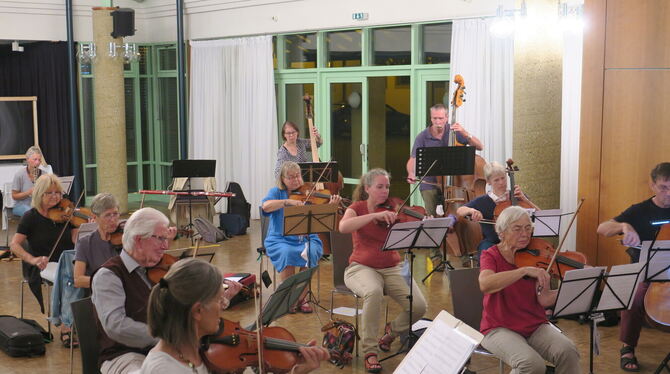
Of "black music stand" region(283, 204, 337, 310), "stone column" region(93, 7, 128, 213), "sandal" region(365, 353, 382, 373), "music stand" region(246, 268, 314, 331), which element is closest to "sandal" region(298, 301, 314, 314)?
"black music stand" region(283, 204, 337, 310)

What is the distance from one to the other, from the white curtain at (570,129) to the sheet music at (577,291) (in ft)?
12.3


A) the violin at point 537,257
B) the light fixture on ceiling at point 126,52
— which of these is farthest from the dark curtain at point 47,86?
the violin at point 537,257

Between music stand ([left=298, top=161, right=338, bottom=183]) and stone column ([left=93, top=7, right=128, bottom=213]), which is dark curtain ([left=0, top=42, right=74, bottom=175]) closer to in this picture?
stone column ([left=93, top=7, right=128, bottom=213])

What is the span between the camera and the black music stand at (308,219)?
19.9ft

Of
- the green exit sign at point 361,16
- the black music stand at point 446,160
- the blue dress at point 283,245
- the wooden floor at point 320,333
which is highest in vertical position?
the green exit sign at point 361,16

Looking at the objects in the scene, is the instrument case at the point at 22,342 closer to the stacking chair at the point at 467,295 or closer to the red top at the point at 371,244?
the red top at the point at 371,244

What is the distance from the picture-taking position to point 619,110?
673 cm

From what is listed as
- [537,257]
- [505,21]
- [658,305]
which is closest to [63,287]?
[537,257]

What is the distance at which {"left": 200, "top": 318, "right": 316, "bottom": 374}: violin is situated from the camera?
3.35 meters

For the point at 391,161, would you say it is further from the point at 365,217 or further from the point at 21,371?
the point at 21,371

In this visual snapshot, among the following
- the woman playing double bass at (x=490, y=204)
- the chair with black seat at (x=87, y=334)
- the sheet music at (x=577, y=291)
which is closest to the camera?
the chair with black seat at (x=87, y=334)

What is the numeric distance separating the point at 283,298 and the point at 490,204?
9.26 ft

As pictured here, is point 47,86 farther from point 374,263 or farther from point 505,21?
point 374,263

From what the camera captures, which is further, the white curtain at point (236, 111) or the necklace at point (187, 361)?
the white curtain at point (236, 111)
